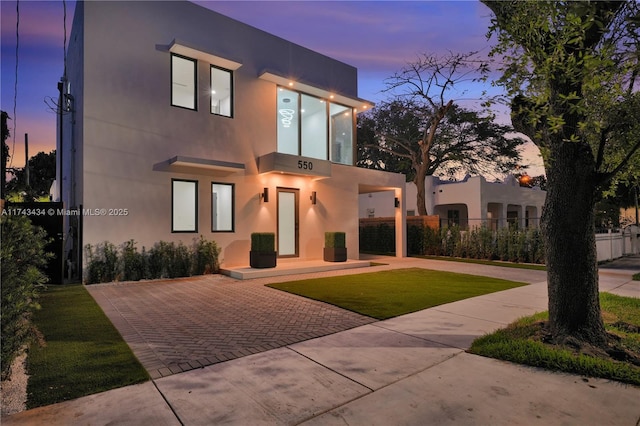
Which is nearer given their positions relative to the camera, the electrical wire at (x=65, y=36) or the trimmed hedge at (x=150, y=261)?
the trimmed hedge at (x=150, y=261)

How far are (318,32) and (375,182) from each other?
592cm

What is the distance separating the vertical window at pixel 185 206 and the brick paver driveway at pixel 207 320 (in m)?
2.42

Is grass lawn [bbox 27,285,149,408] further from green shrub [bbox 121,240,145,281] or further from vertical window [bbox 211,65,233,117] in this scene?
vertical window [bbox 211,65,233,117]

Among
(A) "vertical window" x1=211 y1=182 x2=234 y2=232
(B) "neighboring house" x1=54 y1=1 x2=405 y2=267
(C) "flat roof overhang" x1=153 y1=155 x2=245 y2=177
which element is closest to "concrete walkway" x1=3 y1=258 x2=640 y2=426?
(C) "flat roof overhang" x1=153 y1=155 x2=245 y2=177

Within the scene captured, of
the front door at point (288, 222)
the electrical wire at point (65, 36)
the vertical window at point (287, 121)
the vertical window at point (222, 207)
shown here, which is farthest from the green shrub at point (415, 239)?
the electrical wire at point (65, 36)

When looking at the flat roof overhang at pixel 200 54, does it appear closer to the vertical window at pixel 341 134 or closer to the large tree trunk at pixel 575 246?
the vertical window at pixel 341 134

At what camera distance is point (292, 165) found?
11250 millimetres

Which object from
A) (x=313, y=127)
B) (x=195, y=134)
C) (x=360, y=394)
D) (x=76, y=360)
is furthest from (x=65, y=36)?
(x=360, y=394)

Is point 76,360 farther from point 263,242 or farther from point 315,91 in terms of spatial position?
point 315,91

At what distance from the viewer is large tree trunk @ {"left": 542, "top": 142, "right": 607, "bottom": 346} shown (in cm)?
415

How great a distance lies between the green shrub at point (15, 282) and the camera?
3062 mm

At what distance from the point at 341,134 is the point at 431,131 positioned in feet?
27.4

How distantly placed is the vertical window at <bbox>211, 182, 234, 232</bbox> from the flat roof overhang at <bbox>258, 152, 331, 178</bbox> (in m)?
1.27

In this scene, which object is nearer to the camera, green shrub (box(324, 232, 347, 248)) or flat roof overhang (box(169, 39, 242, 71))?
flat roof overhang (box(169, 39, 242, 71))
